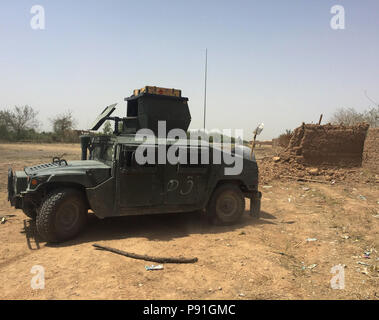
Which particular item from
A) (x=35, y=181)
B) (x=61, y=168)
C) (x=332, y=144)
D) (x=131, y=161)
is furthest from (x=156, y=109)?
(x=332, y=144)

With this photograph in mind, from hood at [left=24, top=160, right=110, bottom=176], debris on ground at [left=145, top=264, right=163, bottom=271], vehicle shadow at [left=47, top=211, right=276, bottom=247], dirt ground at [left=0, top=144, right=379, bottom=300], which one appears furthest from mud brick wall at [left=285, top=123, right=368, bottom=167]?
debris on ground at [left=145, top=264, right=163, bottom=271]

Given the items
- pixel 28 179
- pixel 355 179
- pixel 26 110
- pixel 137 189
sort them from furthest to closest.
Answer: pixel 26 110
pixel 355 179
pixel 137 189
pixel 28 179

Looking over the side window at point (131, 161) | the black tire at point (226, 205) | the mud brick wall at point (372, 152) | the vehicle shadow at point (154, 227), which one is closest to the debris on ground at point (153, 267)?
the vehicle shadow at point (154, 227)

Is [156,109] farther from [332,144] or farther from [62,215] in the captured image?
[332,144]

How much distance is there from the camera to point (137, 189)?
538 cm

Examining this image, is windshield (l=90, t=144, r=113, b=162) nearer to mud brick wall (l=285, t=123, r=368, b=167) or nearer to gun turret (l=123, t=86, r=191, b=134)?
gun turret (l=123, t=86, r=191, b=134)

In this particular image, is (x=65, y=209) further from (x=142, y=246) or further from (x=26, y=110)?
(x=26, y=110)

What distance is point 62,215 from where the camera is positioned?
493 centimetres

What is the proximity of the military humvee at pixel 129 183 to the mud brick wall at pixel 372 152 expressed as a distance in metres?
6.60

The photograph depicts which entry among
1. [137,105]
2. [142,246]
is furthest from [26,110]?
[142,246]

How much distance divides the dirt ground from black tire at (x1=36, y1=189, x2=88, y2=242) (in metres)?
0.19

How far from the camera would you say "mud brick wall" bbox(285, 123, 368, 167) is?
1098cm

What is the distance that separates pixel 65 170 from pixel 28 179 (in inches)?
22.3
